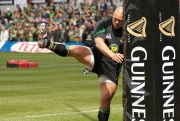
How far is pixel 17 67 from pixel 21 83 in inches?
266

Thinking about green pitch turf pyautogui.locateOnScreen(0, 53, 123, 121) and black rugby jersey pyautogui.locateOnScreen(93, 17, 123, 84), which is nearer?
black rugby jersey pyautogui.locateOnScreen(93, 17, 123, 84)

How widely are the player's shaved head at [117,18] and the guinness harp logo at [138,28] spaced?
270 cm

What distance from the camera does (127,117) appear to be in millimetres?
6090

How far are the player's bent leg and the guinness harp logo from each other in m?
3.24

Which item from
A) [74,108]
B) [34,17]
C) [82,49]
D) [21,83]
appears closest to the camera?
[82,49]

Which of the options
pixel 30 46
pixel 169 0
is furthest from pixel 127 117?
pixel 30 46

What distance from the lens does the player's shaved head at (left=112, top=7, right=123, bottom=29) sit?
8.64 meters

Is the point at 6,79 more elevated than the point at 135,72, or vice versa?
the point at 135,72

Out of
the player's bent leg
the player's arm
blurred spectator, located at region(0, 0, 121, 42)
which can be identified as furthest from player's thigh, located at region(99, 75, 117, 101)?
blurred spectator, located at region(0, 0, 121, 42)

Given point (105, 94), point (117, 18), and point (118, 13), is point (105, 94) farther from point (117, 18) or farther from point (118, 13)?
point (118, 13)

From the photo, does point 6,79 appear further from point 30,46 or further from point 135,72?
point 30,46

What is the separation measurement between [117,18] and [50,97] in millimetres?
5655

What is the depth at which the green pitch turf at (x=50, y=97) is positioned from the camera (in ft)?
36.2

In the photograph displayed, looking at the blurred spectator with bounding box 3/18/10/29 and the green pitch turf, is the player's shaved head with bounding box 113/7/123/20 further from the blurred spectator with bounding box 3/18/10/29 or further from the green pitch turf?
the blurred spectator with bounding box 3/18/10/29
